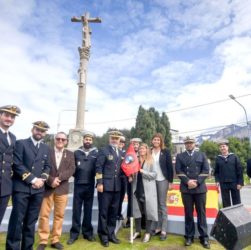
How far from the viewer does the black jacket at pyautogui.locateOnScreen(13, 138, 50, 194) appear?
163 inches

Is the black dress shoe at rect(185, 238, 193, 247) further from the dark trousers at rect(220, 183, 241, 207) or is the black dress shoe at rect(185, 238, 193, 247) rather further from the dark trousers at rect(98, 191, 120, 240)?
the dark trousers at rect(220, 183, 241, 207)

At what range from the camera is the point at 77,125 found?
1343 cm

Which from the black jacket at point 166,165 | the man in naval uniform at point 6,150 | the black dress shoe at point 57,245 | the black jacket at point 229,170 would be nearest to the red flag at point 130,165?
the black jacket at point 166,165

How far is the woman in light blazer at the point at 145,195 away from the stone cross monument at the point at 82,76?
7.42 metres

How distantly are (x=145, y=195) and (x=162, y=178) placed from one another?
1.57 feet

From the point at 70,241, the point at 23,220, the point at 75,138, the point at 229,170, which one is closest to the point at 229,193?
the point at 229,170

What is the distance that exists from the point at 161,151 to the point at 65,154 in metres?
1.92

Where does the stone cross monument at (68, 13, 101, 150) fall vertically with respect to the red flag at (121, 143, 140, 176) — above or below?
above

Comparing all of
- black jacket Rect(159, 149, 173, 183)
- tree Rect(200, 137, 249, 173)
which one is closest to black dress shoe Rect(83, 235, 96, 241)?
black jacket Rect(159, 149, 173, 183)

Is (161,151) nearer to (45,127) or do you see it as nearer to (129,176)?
(129,176)

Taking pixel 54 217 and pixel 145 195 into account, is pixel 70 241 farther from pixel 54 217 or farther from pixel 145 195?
pixel 145 195

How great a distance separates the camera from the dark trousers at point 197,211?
4918 millimetres

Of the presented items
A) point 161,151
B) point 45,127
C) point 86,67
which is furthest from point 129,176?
point 86,67

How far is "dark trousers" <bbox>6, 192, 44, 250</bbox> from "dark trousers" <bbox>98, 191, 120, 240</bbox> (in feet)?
3.88
